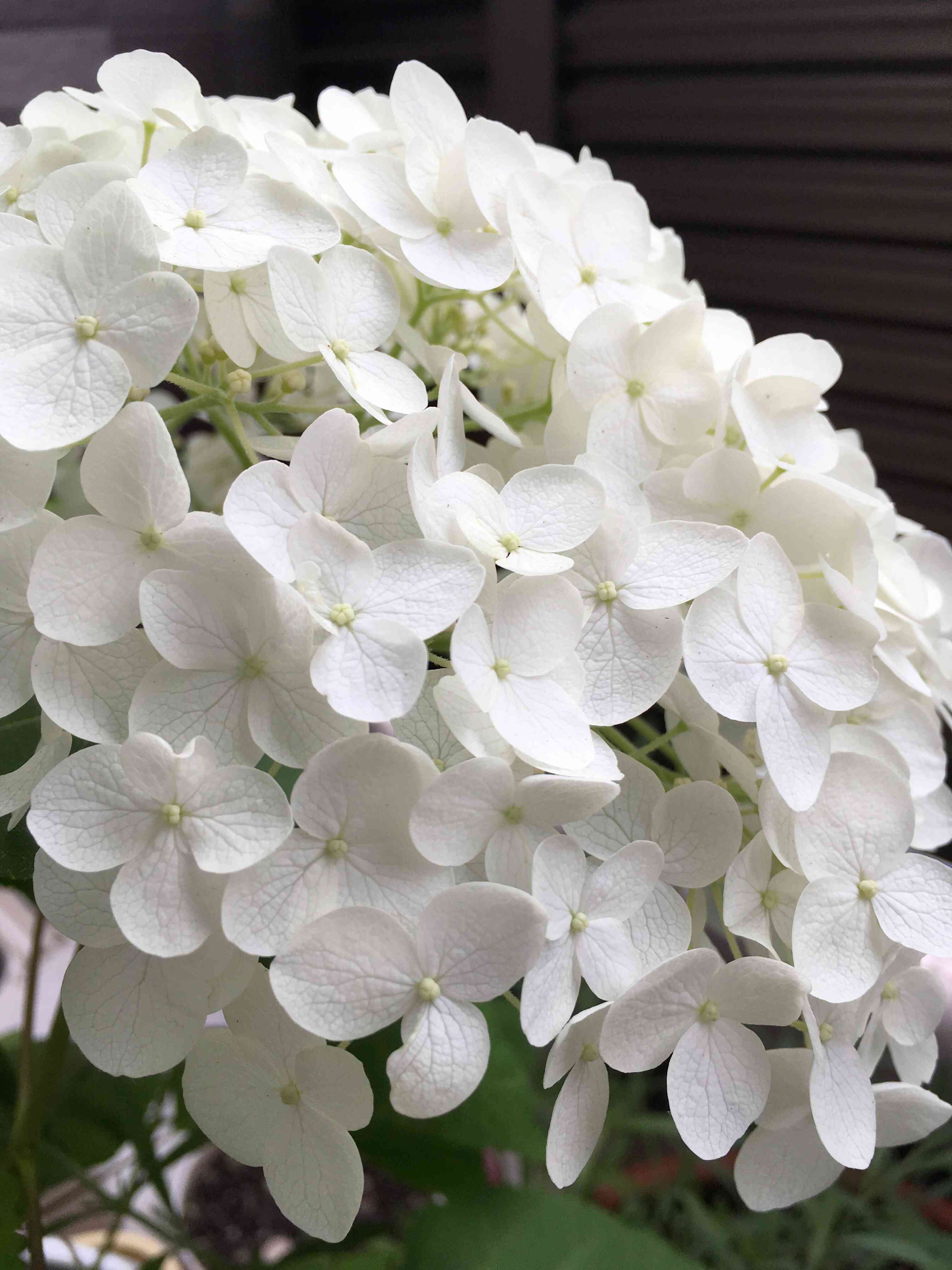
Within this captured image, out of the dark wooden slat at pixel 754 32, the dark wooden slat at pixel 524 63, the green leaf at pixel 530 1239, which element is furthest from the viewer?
the dark wooden slat at pixel 524 63

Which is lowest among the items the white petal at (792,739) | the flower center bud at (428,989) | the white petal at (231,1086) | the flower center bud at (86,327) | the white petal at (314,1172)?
the white petal at (314,1172)

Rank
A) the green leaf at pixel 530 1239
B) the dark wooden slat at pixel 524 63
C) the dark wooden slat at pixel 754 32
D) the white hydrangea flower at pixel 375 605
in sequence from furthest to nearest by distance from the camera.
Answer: the dark wooden slat at pixel 524 63
the dark wooden slat at pixel 754 32
the green leaf at pixel 530 1239
the white hydrangea flower at pixel 375 605

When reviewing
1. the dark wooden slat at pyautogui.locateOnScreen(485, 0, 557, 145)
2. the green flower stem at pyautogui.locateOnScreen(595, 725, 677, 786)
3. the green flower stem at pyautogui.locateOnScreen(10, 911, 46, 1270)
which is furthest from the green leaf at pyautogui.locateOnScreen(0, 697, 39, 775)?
the dark wooden slat at pyautogui.locateOnScreen(485, 0, 557, 145)

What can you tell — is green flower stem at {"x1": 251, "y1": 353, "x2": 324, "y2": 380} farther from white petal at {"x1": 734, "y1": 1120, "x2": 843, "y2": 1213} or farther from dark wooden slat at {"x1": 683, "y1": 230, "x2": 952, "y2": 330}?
dark wooden slat at {"x1": 683, "y1": 230, "x2": 952, "y2": 330}

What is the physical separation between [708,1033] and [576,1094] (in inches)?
1.3

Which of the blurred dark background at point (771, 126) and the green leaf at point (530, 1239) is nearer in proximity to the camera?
the green leaf at point (530, 1239)

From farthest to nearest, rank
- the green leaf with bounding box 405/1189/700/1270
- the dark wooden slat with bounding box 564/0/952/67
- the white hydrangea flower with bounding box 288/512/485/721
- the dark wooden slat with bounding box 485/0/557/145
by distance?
1. the dark wooden slat with bounding box 485/0/557/145
2. the dark wooden slat with bounding box 564/0/952/67
3. the green leaf with bounding box 405/1189/700/1270
4. the white hydrangea flower with bounding box 288/512/485/721

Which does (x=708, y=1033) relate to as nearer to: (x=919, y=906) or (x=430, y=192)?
(x=919, y=906)

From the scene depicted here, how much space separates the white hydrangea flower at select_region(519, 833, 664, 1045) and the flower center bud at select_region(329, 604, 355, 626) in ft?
0.20

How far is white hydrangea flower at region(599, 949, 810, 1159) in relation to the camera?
0.23 meters

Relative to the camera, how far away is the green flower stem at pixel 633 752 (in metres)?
0.27

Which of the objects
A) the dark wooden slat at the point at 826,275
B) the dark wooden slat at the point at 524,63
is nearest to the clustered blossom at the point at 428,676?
the dark wooden slat at the point at 826,275

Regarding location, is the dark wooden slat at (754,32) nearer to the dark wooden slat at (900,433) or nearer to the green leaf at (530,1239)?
the dark wooden slat at (900,433)

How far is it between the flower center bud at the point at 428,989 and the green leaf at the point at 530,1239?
147mm
